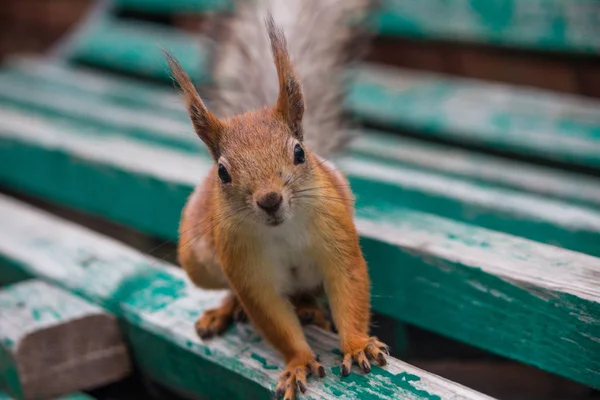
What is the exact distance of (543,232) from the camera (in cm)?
120

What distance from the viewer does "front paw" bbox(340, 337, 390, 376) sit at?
2.90 ft

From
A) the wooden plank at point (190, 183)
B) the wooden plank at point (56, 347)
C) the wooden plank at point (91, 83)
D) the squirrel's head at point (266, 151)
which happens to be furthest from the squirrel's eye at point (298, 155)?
the wooden plank at point (91, 83)

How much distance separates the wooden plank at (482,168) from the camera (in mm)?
1433

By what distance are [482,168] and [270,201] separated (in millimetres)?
856

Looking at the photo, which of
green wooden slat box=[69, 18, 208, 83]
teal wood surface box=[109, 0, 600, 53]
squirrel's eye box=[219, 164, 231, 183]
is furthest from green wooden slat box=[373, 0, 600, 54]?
squirrel's eye box=[219, 164, 231, 183]

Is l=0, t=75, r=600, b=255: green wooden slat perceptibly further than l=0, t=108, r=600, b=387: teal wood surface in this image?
Yes

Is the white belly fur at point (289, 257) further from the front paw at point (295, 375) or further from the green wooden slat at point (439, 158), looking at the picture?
the green wooden slat at point (439, 158)

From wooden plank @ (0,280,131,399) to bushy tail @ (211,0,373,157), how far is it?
1.33ft

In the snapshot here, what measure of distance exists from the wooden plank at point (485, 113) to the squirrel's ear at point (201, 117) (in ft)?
1.72

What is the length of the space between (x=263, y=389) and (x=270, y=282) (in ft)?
0.44

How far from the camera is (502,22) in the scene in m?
1.75

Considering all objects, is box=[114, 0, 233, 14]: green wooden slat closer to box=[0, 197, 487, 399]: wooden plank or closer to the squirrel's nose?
box=[0, 197, 487, 399]: wooden plank

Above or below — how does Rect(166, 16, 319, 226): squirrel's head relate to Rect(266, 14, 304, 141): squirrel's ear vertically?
below

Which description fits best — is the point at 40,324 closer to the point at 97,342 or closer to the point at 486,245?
the point at 97,342
